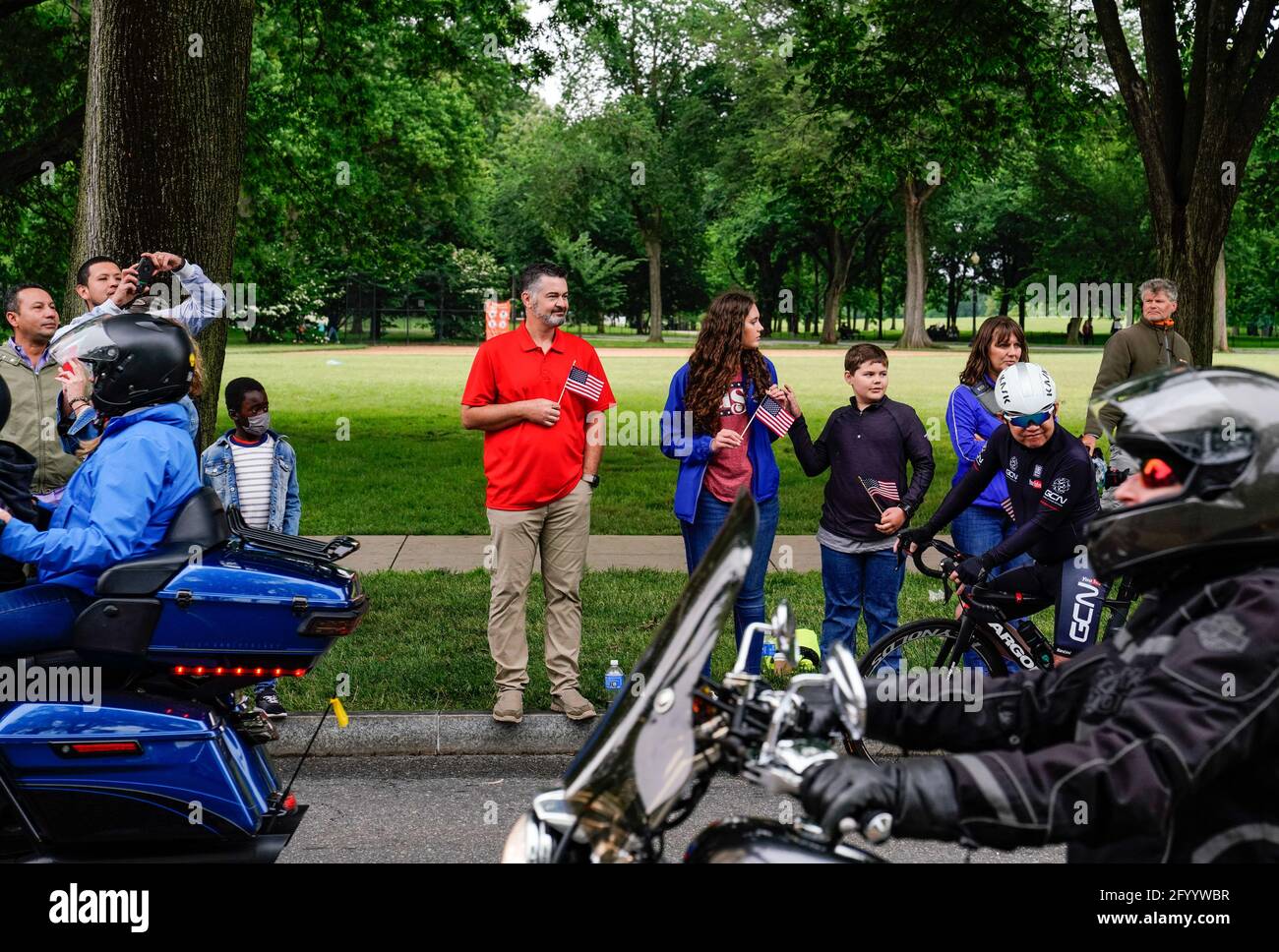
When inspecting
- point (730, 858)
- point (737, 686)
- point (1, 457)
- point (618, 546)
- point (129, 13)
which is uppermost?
point (129, 13)

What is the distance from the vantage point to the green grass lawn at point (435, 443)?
12016 mm

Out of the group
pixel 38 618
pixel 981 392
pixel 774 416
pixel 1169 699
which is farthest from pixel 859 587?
pixel 1169 699

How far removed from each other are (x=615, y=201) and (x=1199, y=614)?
6599cm

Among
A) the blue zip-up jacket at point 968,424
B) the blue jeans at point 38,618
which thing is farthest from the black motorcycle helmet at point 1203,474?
Answer: the blue zip-up jacket at point 968,424

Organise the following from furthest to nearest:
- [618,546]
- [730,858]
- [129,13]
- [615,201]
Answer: [615,201]
[618,546]
[129,13]
[730,858]

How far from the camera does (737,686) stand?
2.21 m

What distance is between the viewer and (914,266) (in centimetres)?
5681

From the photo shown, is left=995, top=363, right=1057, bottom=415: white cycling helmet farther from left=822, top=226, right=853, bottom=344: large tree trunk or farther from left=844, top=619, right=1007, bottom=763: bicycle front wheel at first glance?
left=822, top=226, right=853, bottom=344: large tree trunk

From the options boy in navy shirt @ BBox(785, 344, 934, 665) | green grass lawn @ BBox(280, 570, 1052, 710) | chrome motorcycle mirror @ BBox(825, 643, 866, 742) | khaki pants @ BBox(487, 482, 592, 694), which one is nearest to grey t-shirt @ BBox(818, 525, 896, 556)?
boy in navy shirt @ BBox(785, 344, 934, 665)

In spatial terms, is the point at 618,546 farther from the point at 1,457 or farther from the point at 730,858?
the point at 730,858

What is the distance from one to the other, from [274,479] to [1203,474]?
5090 mm

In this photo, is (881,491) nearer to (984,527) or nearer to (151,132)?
(984,527)

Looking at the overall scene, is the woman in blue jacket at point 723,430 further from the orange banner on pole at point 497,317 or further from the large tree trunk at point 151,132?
the orange banner on pole at point 497,317
